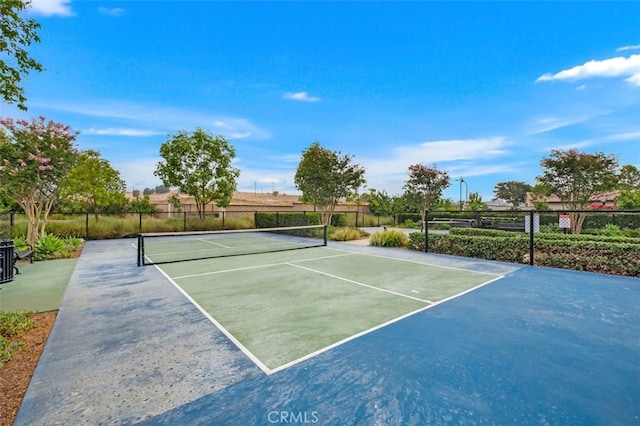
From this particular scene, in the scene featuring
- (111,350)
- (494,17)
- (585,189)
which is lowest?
(111,350)

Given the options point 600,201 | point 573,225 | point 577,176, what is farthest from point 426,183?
point 600,201

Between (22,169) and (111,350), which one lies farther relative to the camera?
(22,169)

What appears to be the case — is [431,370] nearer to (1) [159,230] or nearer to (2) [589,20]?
(2) [589,20]

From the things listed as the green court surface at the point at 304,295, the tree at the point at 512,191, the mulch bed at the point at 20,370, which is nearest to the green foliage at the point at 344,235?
the green court surface at the point at 304,295

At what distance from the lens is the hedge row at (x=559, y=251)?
702cm

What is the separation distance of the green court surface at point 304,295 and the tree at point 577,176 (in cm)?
1302

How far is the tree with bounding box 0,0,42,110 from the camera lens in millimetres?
3316

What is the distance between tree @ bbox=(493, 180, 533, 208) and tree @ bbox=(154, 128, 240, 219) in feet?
202

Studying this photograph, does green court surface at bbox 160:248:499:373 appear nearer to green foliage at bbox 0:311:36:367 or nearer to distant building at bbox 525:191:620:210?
green foliage at bbox 0:311:36:367

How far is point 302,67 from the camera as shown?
13.6 metres

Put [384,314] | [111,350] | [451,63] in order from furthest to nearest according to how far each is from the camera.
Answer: [451,63] → [384,314] → [111,350]

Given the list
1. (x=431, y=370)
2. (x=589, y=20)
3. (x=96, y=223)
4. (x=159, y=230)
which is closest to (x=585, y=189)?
(x=589, y=20)

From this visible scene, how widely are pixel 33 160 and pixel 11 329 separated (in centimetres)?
919

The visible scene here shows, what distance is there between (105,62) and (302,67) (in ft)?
25.0
